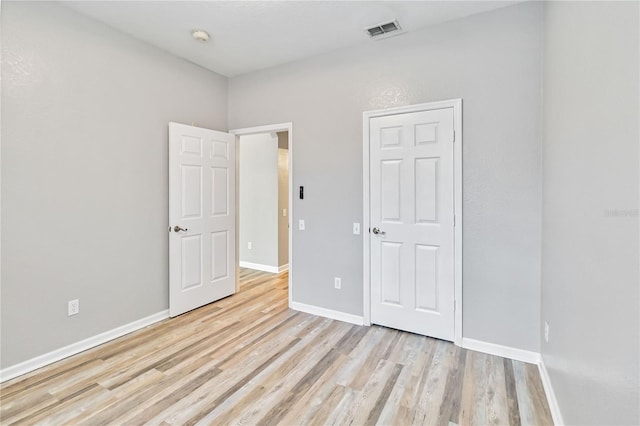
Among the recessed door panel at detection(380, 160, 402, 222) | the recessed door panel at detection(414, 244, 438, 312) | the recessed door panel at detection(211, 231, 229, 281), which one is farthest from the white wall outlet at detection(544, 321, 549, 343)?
the recessed door panel at detection(211, 231, 229, 281)

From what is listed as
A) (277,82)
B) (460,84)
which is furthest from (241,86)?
(460,84)

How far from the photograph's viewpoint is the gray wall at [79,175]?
2.26 metres

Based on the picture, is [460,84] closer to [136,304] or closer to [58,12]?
[58,12]

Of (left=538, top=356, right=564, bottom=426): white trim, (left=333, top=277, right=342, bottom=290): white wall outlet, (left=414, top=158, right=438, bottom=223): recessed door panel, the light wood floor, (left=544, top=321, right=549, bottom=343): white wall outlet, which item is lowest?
the light wood floor

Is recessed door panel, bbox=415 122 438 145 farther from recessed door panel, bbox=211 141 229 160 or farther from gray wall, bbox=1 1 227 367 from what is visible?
gray wall, bbox=1 1 227 367

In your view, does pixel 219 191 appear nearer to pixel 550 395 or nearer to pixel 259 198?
pixel 259 198

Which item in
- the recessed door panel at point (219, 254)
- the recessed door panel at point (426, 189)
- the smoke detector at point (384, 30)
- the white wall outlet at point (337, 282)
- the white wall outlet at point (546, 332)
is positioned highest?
the smoke detector at point (384, 30)

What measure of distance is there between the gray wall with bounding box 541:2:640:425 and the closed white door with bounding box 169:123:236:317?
323 cm

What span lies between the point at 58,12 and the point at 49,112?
0.80 meters

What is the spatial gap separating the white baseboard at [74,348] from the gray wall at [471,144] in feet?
5.71

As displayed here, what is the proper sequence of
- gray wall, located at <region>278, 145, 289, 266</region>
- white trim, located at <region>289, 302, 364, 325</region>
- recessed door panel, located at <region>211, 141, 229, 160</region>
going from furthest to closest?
gray wall, located at <region>278, 145, 289, 266</region> < recessed door panel, located at <region>211, 141, 229, 160</region> < white trim, located at <region>289, 302, 364, 325</region>

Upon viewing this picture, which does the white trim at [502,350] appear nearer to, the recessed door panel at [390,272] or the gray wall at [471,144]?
the gray wall at [471,144]

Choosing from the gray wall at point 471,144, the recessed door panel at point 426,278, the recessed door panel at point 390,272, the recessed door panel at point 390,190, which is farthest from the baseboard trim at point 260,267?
the recessed door panel at point 426,278

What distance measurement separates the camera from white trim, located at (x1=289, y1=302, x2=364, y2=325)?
3219mm
